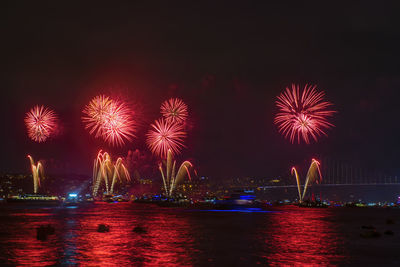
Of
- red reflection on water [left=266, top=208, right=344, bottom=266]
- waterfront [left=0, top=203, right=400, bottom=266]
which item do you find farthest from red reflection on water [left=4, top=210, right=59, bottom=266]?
red reflection on water [left=266, top=208, right=344, bottom=266]

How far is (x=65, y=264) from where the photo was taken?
2492cm

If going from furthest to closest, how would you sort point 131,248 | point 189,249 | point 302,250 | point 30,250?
point 189,249, point 131,248, point 302,250, point 30,250

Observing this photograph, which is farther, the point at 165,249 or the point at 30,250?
the point at 165,249

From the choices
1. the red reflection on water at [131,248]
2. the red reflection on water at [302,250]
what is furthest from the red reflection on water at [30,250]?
the red reflection on water at [302,250]

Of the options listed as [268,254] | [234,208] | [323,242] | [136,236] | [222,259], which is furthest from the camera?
[234,208]

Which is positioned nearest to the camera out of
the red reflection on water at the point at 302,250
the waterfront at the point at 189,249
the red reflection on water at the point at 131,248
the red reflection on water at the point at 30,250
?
the red reflection on water at the point at 30,250

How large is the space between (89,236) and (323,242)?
1921cm

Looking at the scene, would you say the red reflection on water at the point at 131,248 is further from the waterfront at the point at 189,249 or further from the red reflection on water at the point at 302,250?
the red reflection on water at the point at 302,250

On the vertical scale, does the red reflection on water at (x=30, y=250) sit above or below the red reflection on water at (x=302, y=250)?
below

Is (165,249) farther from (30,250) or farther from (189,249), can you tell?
(30,250)

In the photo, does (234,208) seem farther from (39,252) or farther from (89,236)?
(39,252)

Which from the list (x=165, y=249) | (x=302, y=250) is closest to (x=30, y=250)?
(x=165, y=249)

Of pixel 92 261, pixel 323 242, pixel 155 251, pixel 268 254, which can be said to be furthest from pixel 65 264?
pixel 323 242

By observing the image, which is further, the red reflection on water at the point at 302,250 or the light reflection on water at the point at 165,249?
the red reflection on water at the point at 302,250
